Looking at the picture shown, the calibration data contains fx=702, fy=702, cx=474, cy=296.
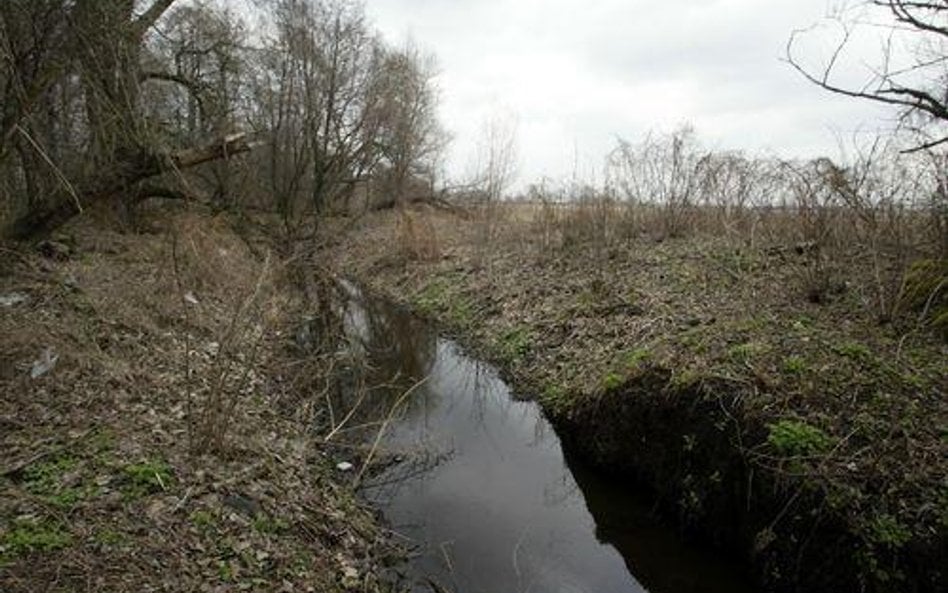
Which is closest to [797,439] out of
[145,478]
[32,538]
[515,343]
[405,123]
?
[145,478]

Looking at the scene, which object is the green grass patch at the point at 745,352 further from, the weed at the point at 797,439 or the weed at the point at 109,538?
the weed at the point at 109,538

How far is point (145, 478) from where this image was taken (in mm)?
4602

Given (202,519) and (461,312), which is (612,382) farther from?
(461,312)

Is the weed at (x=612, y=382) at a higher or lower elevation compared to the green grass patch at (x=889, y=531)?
higher

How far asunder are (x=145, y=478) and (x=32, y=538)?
850mm

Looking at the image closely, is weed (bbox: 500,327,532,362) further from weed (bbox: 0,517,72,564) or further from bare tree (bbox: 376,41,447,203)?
bare tree (bbox: 376,41,447,203)

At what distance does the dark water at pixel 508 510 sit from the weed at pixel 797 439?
1031mm

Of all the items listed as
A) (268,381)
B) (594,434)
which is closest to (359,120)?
(268,381)

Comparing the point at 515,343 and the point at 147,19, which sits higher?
the point at 147,19

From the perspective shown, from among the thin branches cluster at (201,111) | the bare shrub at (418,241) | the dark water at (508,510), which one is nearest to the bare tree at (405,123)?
the thin branches cluster at (201,111)

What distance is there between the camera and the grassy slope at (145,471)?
3875mm

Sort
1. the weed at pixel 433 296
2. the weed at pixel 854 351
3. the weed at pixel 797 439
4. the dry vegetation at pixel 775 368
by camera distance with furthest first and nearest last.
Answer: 1. the weed at pixel 433 296
2. the weed at pixel 854 351
3. the weed at pixel 797 439
4. the dry vegetation at pixel 775 368

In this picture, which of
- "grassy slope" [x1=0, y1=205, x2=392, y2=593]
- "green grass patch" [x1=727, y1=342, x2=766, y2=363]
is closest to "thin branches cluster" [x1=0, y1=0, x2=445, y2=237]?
"grassy slope" [x1=0, y1=205, x2=392, y2=593]

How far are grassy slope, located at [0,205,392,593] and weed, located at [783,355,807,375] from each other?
12.2ft
